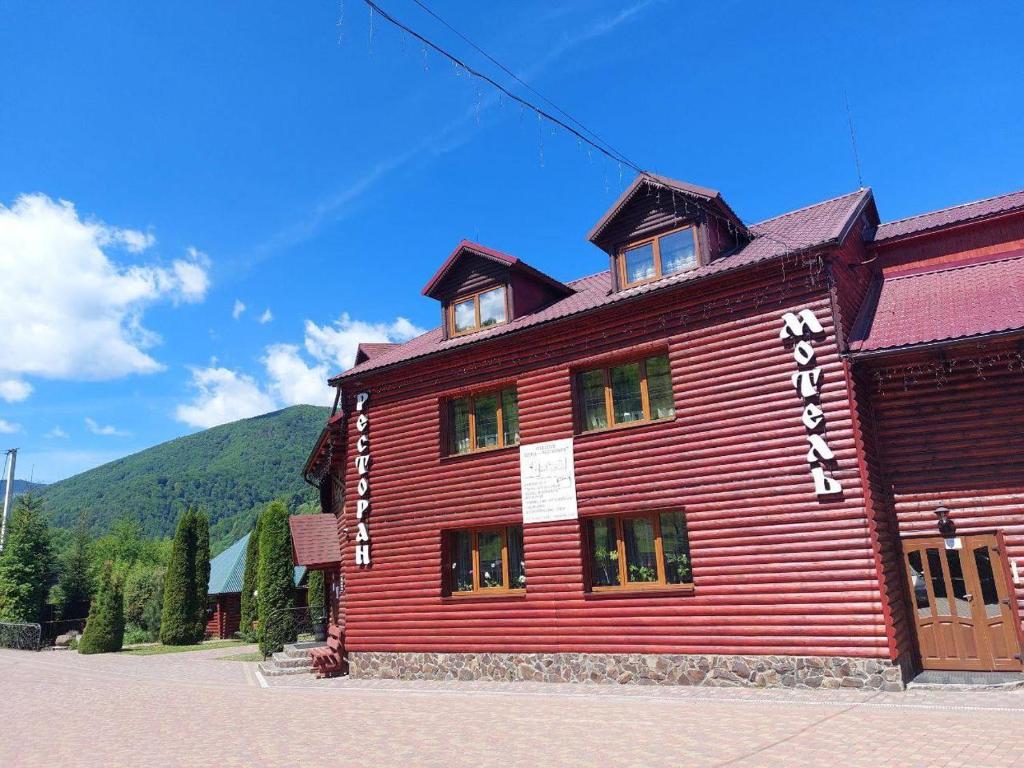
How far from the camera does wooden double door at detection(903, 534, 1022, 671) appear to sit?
10.6m

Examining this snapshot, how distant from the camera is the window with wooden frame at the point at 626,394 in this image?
13.3m

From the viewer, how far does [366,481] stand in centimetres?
1686

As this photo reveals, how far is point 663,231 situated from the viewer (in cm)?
1407

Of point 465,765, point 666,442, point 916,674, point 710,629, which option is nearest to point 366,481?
point 666,442

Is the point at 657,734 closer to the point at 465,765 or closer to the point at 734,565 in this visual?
the point at 465,765

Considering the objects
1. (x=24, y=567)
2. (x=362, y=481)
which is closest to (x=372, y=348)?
(x=362, y=481)

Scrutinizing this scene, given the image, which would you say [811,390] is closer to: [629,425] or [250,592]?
[629,425]

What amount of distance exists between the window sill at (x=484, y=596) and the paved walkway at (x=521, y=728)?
66.0 inches

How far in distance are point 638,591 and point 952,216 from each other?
32.9 feet

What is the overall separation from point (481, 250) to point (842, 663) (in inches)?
431

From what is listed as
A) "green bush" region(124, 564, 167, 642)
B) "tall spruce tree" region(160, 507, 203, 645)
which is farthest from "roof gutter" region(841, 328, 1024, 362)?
"green bush" region(124, 564, 167, 642)

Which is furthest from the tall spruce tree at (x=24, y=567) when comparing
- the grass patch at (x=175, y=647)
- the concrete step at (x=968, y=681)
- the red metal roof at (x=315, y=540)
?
the concrete step at (x=968, y=681)

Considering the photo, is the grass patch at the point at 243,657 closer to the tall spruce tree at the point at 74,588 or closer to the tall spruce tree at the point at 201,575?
the tall spruce tree at the point at 201,575

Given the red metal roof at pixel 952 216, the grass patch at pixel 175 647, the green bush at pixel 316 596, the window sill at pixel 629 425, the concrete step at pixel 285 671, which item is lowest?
the grass patch at pixel 175 647
